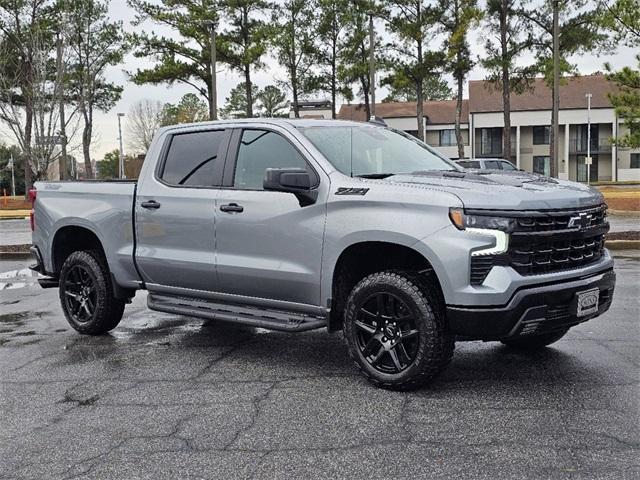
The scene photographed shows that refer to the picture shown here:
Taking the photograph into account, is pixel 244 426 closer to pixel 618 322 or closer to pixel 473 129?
pixel 618 322

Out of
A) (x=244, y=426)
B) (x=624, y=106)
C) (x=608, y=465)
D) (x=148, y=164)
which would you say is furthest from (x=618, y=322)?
(x=624, y=106)

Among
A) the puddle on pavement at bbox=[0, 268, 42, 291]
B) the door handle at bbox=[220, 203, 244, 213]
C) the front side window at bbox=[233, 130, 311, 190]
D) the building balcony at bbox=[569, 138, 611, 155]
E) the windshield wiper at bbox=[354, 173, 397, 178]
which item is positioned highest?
the building balcony at bbox=[569, 138, 611, 155]

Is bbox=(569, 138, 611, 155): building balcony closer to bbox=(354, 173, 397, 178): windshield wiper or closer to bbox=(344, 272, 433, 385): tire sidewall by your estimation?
bbox=(354, 173, 397, 178): windshield wiper

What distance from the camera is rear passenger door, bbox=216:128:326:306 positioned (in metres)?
5.32

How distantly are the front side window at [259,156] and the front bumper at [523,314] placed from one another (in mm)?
1837

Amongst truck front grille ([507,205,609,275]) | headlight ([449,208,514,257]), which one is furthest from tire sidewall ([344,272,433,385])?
truck front grille ([507,205,609,275])

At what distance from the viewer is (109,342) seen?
6.81 metres

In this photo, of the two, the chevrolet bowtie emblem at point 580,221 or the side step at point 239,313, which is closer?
the chevrolet bowtie emblem at point 580,221

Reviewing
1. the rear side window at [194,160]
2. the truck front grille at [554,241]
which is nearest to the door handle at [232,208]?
the rear side window at [194,160]

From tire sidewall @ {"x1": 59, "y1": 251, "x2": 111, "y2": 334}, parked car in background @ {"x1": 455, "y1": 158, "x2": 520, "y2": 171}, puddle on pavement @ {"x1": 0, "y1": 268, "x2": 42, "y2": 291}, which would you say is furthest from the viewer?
parked car in background @ {"x1": 455, "y1": 158, "x2": 520, "y2": 171}

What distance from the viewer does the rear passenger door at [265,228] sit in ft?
17.4

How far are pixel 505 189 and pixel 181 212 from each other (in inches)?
110

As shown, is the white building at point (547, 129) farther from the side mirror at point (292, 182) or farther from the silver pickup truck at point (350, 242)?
the side mirror at point (292, 182)

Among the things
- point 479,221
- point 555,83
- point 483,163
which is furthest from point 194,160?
point 483,163
